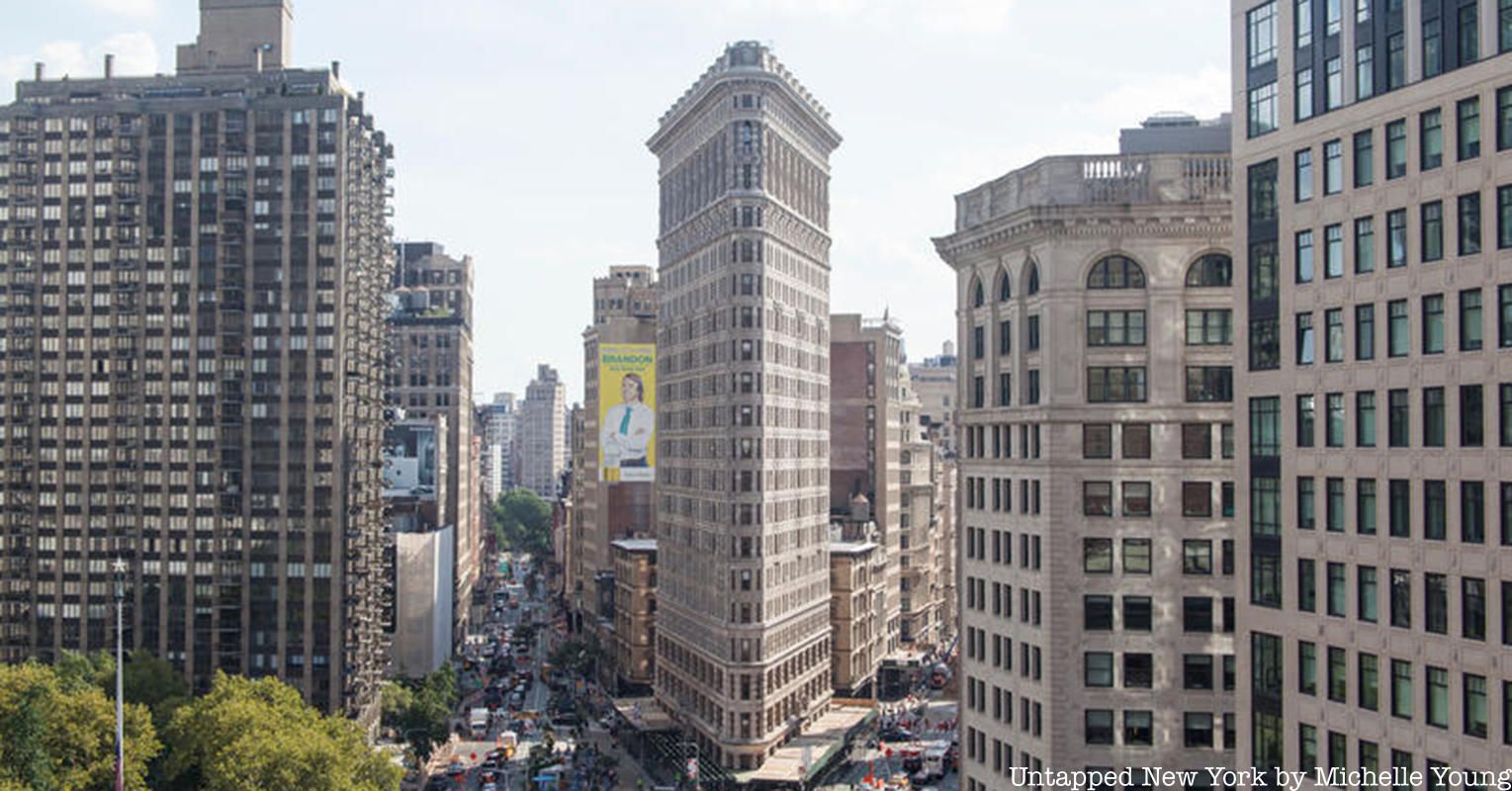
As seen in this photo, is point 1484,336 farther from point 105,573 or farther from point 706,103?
point 105,573

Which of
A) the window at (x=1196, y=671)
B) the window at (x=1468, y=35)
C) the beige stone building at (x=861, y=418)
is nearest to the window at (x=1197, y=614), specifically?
the window at (x=1196, y=671)

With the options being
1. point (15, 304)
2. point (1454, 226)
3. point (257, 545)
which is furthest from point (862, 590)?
point (1454, 226)

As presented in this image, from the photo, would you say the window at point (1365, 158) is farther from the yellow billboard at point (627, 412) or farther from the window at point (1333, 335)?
the yellow billboard at point (627, 412)

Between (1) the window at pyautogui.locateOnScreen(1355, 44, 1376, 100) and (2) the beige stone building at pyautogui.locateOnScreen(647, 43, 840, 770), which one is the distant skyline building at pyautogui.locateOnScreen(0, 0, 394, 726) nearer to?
(2) the beige stone building at pyautogui.locateOnScreen(647, 43, 840, 770)

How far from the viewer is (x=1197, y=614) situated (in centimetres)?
7000

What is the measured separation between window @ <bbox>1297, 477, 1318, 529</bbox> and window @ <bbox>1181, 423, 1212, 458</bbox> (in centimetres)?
1431

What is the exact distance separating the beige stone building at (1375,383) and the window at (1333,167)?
65 millimetres

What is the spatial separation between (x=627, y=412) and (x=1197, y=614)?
100m

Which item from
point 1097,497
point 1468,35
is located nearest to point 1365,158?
point 1468,35

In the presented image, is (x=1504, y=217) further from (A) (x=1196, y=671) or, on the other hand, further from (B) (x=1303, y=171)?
(A) (x=1196, y=671)

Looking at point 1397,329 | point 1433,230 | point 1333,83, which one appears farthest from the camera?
point 1333,83

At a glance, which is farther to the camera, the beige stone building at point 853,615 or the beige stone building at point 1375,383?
the beige stone building at point 853,615

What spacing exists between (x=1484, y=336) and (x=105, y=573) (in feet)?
417

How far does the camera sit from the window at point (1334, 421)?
54000 mm
